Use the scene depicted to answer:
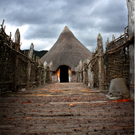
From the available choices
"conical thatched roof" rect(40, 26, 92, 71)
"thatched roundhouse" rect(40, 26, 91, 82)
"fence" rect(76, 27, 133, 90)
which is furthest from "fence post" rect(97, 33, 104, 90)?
"conical thatched roof" rect(40, 26, 92, 71)

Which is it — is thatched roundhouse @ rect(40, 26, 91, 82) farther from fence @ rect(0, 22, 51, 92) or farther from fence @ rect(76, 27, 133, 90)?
fence @ rect(0, 22, 51, 92)

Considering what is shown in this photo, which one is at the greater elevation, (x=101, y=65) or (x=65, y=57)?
(x=65, y=57)

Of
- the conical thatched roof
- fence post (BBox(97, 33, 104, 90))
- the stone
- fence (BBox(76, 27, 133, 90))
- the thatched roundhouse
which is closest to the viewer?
the stone

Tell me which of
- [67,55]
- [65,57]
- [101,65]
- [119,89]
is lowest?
[119,89]

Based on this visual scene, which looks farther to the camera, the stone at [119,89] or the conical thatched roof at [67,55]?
the conical thatched roof at [67,55]

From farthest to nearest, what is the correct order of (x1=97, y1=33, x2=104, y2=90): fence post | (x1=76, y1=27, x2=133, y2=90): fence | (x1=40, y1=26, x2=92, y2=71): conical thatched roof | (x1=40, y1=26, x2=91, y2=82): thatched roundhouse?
(x1=40, y1=26, x2=92, y2=71): conical thatched roof
(x1=40, y1=26, x2=91, y2=82): thatched roundhouse
(x1=97, y1=33, x2=104, y2=90): fence post
(x1=76, y1=27, x2=133, y2=90): fence

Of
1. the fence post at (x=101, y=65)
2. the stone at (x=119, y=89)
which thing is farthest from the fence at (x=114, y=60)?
the stone at (x=119, y=89)

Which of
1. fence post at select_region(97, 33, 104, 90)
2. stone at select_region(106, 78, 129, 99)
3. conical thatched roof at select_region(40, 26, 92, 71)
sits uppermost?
conical thatched roof at select_region(40, 26, 92, 71)

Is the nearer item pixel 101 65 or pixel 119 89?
pixel 119 89

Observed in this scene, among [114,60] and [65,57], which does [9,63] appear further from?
[65,57]

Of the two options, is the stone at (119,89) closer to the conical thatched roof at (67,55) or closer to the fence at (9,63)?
the fence at (9,63)

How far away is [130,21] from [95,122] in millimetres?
3829

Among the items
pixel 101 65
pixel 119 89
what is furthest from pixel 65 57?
pixel 119 89

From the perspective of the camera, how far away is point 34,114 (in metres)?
2.87
